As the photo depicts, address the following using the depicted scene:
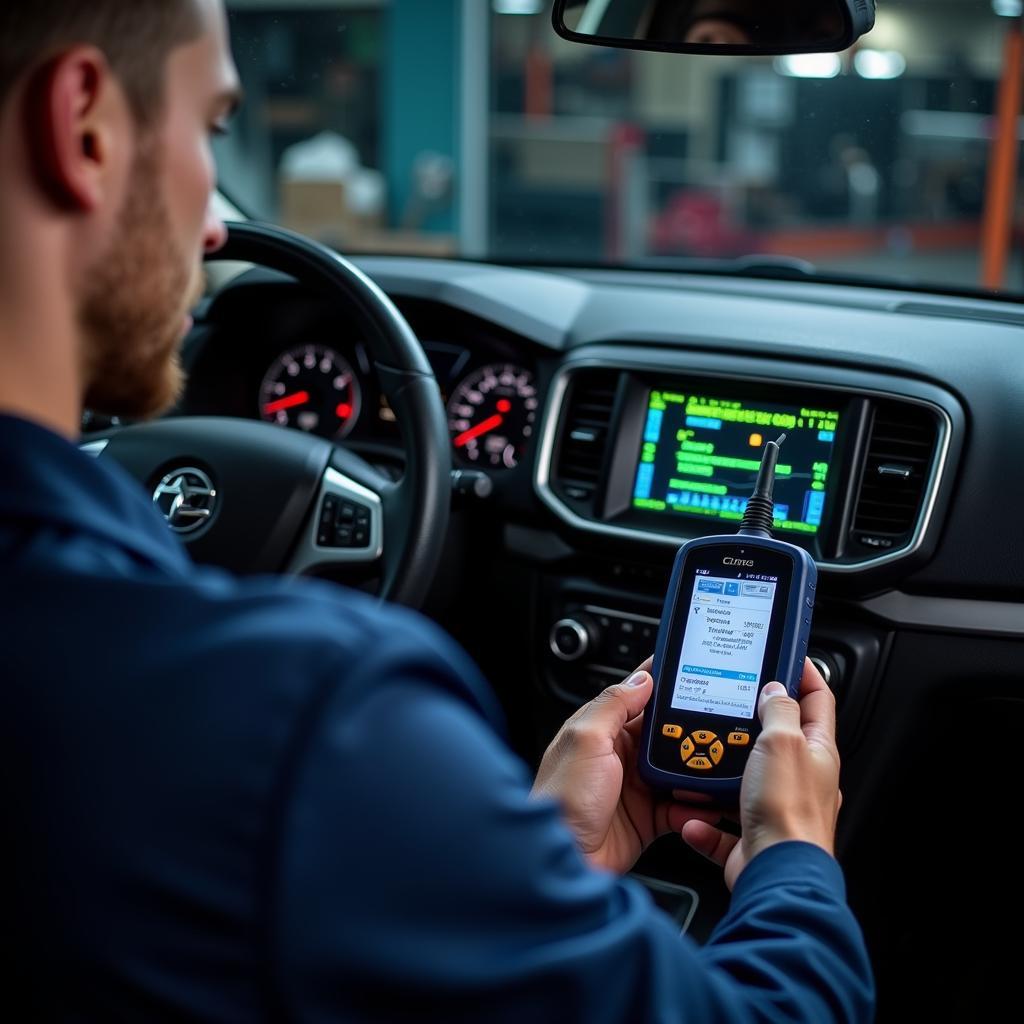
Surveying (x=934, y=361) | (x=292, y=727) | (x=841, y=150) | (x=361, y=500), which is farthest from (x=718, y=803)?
(x=841, y=150)

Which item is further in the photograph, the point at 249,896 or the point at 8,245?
the point at 8,245

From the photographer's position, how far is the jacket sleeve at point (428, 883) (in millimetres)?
613

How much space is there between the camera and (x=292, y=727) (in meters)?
0.62

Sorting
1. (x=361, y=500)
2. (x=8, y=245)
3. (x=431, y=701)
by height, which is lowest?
(x=361, y=500)

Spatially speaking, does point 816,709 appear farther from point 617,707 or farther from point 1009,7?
point 1009,7

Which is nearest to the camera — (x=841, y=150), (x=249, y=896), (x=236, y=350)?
(x=249, y=896)

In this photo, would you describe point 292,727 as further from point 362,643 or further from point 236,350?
point 236,350

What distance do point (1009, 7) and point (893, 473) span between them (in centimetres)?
228

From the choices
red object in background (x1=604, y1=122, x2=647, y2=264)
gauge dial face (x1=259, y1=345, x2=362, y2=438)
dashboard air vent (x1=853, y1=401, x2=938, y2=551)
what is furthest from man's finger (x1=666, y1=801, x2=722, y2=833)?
red object in background (x1=604, y1=122, x2=647, y2=264)

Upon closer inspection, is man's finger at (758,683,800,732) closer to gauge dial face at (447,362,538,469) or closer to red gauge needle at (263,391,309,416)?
gauge dial face at (447,362,538,469)

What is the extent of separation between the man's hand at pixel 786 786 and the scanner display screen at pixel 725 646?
0.82 feet

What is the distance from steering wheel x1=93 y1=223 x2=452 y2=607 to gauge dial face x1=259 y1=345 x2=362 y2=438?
1.60 feet

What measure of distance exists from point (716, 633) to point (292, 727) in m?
0.88

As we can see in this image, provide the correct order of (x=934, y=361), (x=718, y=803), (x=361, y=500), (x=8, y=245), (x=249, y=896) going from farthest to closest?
(x=934, y=361)
(x=361, y=500)
(x=718, y=803)
(x=8, y=245)
(x=249, y=896)
